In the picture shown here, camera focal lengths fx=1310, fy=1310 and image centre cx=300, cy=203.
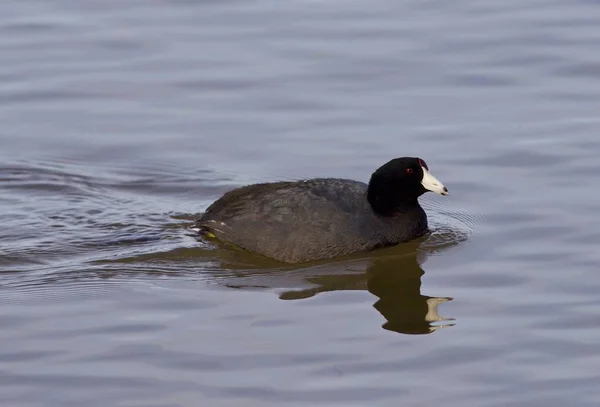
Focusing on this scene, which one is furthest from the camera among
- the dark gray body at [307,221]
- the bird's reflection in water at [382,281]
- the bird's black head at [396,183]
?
the bird's black head at [396,183]

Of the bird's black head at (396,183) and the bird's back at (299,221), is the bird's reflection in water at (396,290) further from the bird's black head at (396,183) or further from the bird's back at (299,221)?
the bird's black head at (396,183)

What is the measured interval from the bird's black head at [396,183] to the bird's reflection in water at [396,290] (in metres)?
0.45

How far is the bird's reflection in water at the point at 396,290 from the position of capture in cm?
818

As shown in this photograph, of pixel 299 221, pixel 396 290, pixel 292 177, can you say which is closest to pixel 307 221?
pixel 299 221

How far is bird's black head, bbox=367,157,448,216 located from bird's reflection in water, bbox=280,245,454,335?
0.45 meters

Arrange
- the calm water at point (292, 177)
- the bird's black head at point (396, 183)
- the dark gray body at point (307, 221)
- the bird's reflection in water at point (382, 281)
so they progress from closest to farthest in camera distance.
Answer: the calm water at point (292, 177) → the bird's reflection in water at point (382, 281) → the dark gray body at point (307, 221) → the bird's black head at point (396, 183)

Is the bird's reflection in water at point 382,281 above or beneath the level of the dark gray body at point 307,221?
beneath

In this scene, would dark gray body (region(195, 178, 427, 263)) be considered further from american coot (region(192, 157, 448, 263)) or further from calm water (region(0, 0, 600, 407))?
calm water (region(0, 0, 600, 407))

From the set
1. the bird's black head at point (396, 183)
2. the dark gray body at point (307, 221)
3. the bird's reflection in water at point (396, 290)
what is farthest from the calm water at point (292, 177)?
the bird's black head at point (396, 183)

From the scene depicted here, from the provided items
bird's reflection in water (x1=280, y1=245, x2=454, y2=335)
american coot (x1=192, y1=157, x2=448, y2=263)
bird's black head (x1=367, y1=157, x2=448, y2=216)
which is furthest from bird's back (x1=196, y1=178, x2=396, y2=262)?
bird's reflection in water (x1=280, y1=245, x2=454, y2=335)

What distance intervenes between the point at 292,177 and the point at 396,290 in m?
2.32

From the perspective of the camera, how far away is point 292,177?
11.0 metres

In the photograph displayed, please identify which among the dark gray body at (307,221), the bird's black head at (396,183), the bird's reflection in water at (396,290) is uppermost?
the bird's black head at (396,183)

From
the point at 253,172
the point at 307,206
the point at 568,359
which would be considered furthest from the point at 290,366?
the point at 253,172
